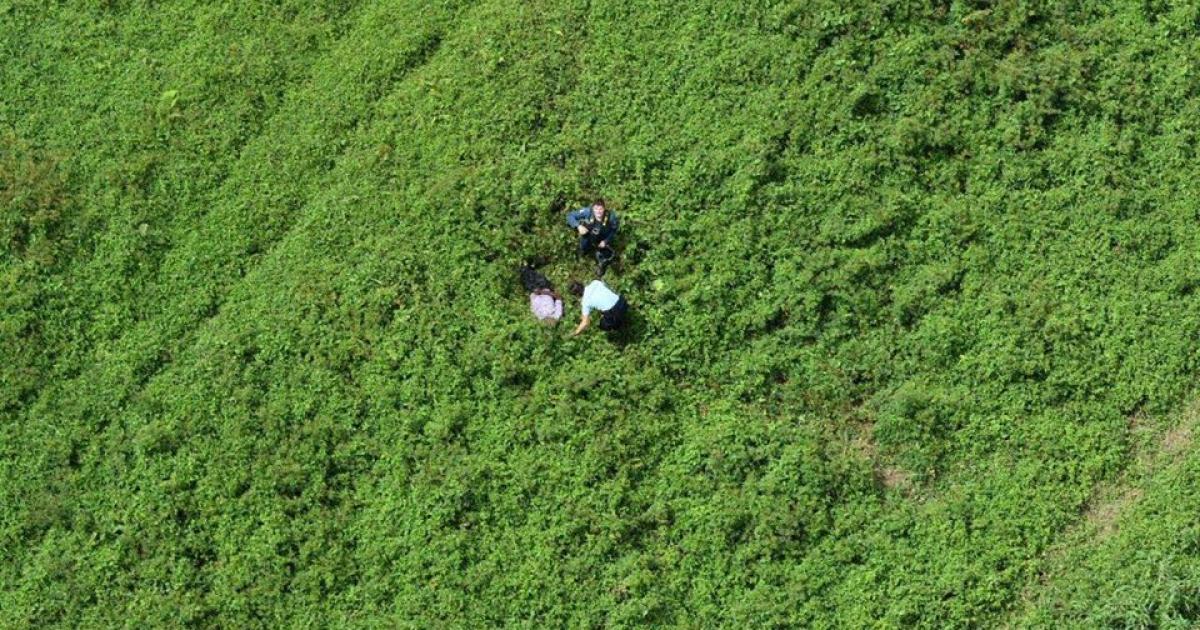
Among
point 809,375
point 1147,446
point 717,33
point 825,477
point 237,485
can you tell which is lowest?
point 1147,446

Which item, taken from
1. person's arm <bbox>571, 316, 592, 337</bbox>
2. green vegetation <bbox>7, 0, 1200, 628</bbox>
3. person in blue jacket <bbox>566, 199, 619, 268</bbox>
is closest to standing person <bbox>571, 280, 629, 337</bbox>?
person's arm <bbox>571, 316, 592, 337</bbox>

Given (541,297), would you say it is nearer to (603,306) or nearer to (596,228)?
(603,306)

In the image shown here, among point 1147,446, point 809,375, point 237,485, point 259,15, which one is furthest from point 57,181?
point 1147,446

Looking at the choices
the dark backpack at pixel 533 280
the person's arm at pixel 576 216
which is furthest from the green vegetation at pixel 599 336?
the person's arm at pixel 576 216

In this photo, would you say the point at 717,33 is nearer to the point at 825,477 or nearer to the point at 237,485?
the point at 825,477

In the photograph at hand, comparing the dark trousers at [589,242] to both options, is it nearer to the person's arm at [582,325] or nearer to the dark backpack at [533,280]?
the dark backpack at [533,280]

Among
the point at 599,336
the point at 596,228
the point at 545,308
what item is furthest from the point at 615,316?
the point at 596,228
